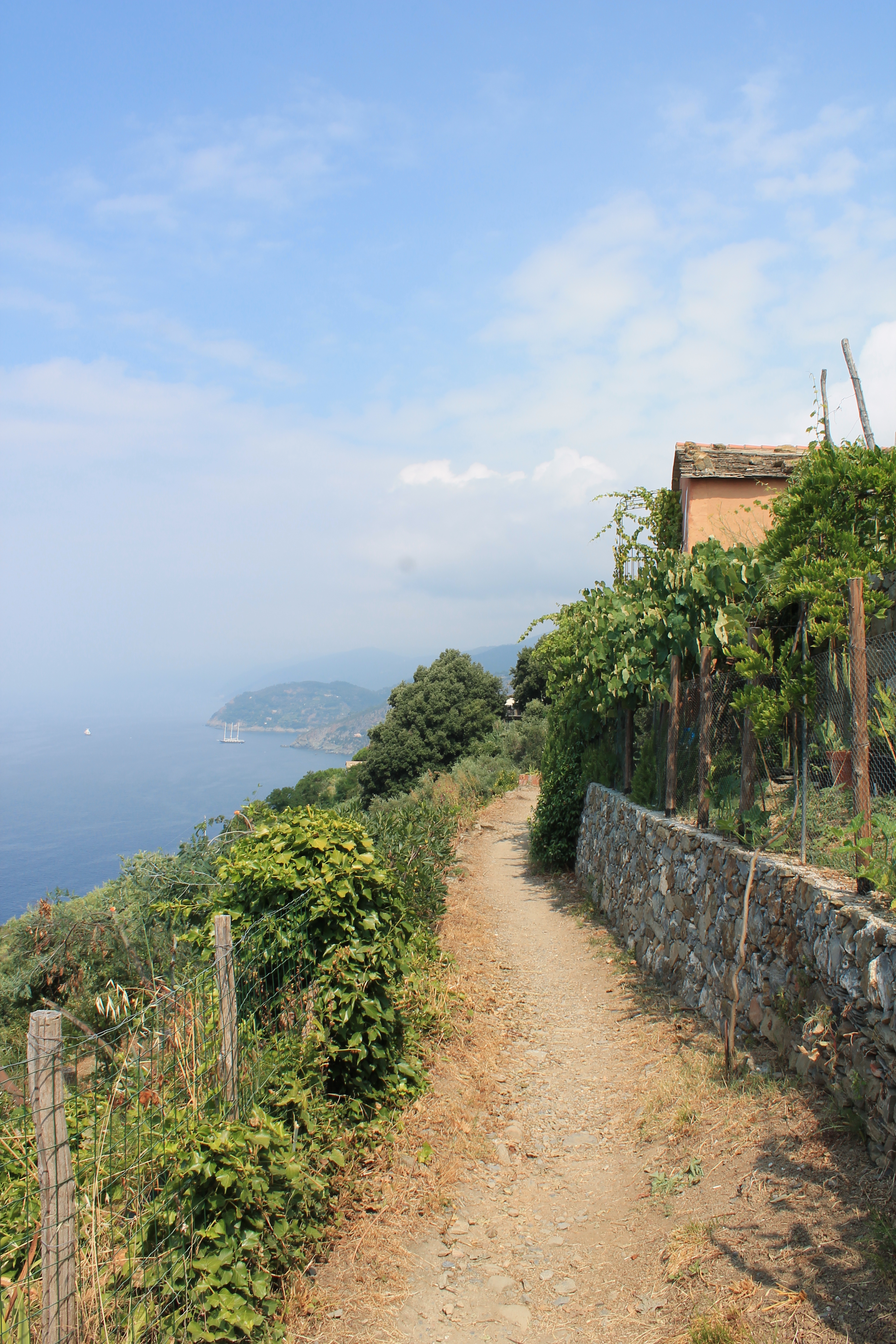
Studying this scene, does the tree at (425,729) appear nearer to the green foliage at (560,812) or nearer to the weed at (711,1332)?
the green foliage at (560,812)

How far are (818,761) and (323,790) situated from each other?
153 ft

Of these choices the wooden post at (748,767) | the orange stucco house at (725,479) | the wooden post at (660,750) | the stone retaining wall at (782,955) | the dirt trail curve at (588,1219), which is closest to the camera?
the dirt trail curve at (588,1219)

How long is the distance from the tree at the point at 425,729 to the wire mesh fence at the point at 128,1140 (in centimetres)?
3432

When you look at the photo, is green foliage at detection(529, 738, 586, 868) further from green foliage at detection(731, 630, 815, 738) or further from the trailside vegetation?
green foliage at detection(731, 630, 815, 738)

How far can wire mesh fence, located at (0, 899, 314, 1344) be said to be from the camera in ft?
8.59

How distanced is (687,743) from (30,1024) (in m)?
6.78

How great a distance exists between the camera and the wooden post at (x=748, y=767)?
232 inches

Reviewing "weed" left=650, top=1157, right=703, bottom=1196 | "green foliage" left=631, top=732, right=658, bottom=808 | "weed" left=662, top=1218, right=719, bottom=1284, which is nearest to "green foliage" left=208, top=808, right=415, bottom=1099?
"weed" left=650, top=1157, right=703, bottom=1196

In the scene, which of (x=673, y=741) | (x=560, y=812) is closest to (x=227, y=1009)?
(x=673, y=741)

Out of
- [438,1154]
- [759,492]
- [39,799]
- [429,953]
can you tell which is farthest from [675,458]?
[39,799]

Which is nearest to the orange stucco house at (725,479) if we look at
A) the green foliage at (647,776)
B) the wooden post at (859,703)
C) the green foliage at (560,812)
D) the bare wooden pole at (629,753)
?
the green foliage at (560,812)

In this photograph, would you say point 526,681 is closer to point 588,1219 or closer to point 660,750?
point 660,750

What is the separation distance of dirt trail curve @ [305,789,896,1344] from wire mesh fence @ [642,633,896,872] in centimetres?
170

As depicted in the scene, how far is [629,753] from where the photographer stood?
10.5 metres
